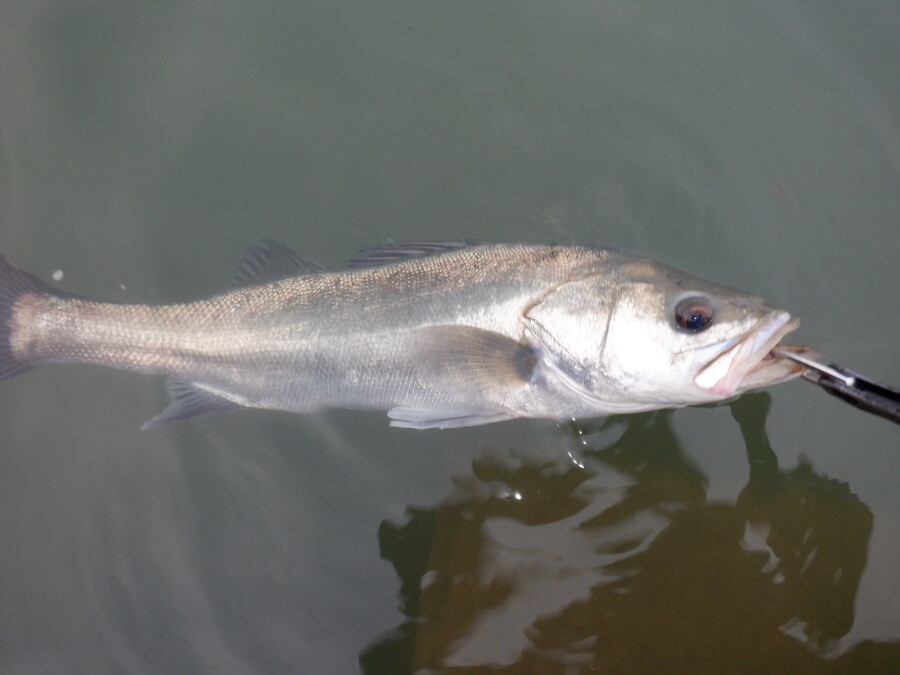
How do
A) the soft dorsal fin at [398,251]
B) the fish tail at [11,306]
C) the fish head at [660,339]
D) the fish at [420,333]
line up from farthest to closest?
the fish tail at [11,306] < the soft dorsal fin at [398,251] < the fish at [420,333] < the fish head at [660,339]

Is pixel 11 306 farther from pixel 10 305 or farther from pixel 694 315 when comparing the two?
pixel 694 315

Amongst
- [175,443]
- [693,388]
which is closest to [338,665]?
[175,443]

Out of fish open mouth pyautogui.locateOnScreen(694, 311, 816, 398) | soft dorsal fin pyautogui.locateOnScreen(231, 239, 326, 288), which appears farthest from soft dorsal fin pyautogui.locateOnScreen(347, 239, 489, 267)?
fish open mouth pyautogui.locateOnScreen(694, 311, 816, 398)

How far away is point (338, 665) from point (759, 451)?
3038mm

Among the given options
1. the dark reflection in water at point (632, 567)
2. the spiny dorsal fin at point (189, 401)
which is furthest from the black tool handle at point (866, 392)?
the spiny dorsal fin at point (189, 401)

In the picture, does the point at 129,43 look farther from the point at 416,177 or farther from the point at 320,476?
the point at 320,476

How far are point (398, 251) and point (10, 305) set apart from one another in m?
2.28

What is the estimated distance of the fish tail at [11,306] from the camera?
3.81 metres

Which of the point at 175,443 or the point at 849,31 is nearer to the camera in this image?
the point at 175,443

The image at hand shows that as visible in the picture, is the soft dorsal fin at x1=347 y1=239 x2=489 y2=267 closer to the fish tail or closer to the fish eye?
the fish eye

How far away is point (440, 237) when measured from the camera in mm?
Result: 4941

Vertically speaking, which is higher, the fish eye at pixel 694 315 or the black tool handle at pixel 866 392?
the fish eye at pixel 694 315

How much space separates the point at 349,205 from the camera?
16.5 ft

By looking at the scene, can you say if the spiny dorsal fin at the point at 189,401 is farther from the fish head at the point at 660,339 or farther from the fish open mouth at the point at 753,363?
the fish open mouth at the point at 753,363
